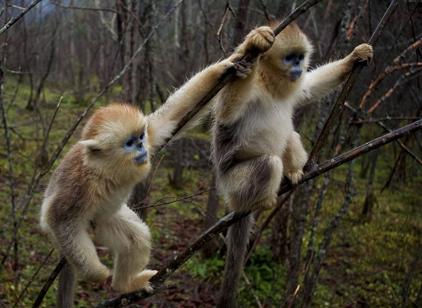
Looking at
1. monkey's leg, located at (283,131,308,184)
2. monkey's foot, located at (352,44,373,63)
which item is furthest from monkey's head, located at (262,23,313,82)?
monkey's leg, located at (283,131,308,184)

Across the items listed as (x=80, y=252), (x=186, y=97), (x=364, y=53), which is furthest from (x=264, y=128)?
(x=80, y=252)

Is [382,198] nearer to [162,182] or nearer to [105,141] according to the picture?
[162,182]

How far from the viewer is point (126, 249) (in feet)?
9.78

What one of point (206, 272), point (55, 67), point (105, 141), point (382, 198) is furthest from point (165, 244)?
point (55, 67)

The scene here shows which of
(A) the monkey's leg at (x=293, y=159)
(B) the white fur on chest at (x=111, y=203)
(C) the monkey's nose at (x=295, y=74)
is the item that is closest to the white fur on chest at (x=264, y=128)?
(A) the monkey's leg at (x=293, y=159)

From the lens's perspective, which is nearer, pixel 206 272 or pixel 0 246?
pixel 0 246

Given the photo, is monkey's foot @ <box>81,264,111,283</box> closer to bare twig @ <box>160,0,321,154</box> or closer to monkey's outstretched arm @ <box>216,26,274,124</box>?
bare twig @ <box>160,0,321,154</box>

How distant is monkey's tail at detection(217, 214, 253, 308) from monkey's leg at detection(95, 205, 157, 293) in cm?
48

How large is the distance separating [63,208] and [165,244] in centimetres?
473

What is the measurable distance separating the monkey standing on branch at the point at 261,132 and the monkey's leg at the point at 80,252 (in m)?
0.84

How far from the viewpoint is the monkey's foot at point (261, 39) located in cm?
242

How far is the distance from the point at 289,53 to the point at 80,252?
69.3 inches

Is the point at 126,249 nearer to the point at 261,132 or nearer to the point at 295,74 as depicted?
the point at 261,132

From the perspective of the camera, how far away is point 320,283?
6805 millimetres
